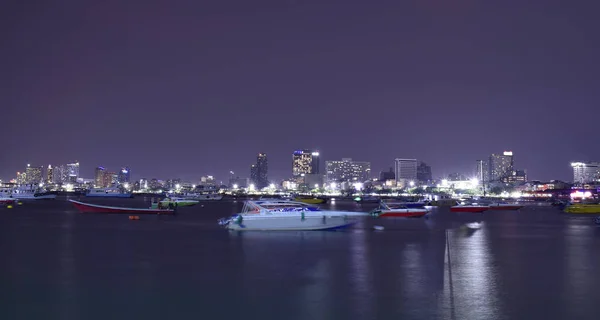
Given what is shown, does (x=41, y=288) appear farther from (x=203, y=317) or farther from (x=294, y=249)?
(x=294, y=249)

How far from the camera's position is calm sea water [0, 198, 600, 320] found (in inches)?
588

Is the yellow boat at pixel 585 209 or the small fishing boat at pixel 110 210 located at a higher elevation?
the small fishing boat at pixel 110 210

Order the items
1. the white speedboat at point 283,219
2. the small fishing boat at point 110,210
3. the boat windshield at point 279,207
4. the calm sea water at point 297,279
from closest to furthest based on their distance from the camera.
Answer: the calm sea water at point 297,279
the white speedboat at point 283,219
the boat windshield at point 279,207
the small fishing boat at point 110,210

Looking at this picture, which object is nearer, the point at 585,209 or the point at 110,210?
the point at 110,210

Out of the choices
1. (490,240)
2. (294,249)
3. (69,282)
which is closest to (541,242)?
(490,240)

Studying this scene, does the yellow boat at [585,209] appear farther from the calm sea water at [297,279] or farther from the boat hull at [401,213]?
the calm sea water at [297,279]

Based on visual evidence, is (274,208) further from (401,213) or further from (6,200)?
(6,200)

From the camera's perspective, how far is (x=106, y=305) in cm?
1570

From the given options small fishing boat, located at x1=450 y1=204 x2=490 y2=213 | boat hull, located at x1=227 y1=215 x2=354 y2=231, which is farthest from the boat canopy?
small fishing boat, located at x1=450 y1=204 x2=490 y2=213

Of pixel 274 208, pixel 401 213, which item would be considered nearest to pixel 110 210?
pixel 401 213

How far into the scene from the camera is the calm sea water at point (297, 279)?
14.9 m

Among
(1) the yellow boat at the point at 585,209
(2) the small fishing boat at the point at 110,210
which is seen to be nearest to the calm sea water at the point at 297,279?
(2) the small fishing boat at the point at 110,210

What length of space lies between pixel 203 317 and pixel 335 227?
1104 inches

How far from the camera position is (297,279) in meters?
20.2
